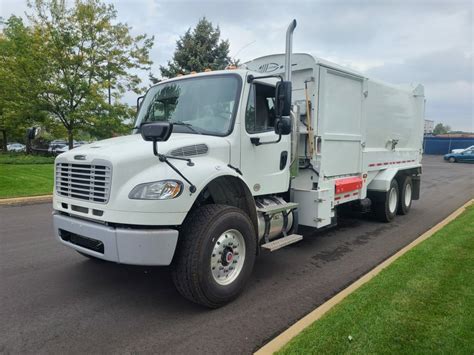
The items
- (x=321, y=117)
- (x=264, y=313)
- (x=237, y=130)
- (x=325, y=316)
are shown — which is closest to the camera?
(x=325, y=316)

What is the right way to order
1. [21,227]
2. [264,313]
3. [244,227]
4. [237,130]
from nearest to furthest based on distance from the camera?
[264,313] → [244,227] → [237,130] → [21,227]

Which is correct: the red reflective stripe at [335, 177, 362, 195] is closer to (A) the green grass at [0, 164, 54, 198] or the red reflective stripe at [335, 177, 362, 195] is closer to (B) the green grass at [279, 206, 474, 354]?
(B) the green grass at [279, 206, 474, 354]

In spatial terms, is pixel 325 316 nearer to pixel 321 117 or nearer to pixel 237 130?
pixel 237 130

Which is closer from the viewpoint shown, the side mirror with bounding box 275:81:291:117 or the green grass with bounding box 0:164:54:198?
the side mirror with bounding box 275:81:291:117

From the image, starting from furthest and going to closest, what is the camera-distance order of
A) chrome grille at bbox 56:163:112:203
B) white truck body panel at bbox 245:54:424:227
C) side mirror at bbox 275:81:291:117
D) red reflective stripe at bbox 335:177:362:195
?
red reflective stripe at bbox 335:177:362:195 → white truck body panel at bbox 245:54:424:227 → side mirror at bbox 275:81:291:117 → chrome grille at bbox 56:163:112:203

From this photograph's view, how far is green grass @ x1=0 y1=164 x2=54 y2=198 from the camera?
36.1 ft

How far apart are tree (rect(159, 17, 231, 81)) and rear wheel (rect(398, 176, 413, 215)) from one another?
A: 600 inches

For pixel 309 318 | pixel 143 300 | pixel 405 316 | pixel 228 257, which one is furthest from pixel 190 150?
pixel 405 316

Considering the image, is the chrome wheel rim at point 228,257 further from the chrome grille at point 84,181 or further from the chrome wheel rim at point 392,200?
the chrome wheel rim at point 392,200

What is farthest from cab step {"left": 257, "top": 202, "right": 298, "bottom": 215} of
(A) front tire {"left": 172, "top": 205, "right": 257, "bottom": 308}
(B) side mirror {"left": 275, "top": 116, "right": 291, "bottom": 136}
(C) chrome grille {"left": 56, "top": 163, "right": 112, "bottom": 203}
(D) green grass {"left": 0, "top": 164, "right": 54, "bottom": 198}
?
(D) green grass {"left": 0, "top": 164, "right": 54, "bottom": 198}

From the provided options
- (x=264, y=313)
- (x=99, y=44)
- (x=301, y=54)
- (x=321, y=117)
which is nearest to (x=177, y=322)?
(x=264, y=313)

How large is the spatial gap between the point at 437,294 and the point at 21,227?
7321 millimetres

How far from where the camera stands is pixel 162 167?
144 inches

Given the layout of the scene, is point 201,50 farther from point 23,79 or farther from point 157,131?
point 157,131
